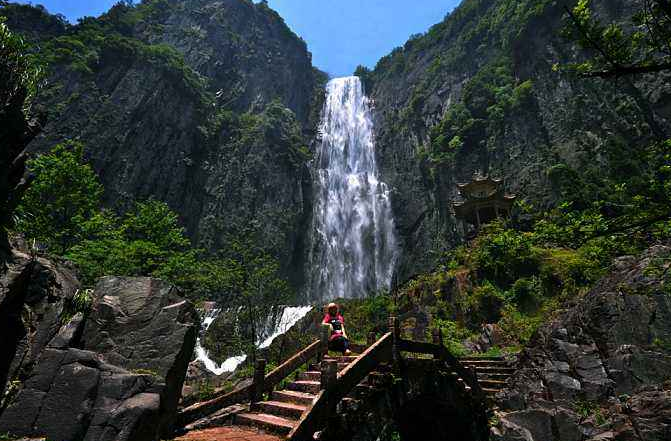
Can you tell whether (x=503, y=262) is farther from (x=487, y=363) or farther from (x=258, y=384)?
(x=258, y=384)

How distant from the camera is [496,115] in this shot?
40.5 metres

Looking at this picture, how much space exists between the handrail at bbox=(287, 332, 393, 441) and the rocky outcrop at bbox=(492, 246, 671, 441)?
502 cm

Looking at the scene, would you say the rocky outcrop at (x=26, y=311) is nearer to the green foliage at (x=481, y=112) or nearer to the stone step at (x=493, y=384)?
the stone step at (x=493, y=384)

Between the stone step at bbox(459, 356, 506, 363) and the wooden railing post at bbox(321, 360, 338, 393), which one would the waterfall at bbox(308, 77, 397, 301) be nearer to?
the stone step at bbox(459, 356, 506, 363)

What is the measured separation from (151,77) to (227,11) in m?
28.8

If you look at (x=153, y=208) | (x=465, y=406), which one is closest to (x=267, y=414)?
(x=465, y=406)

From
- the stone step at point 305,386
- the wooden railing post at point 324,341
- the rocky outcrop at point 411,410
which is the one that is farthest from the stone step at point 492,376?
the stone step at point 305,386

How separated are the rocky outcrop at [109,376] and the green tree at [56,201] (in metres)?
13.0

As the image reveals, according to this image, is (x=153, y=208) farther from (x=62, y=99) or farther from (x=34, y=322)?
(x=62, y=99)

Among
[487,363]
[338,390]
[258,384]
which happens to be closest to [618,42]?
[338,390]

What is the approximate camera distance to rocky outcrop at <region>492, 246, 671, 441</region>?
7645 mm

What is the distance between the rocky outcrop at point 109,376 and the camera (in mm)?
6109

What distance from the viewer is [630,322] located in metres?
10.1

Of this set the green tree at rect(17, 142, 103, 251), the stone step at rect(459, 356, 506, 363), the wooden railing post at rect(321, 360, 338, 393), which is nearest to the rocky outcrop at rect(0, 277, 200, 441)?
the wooden railing post at rect(321, 360, 338, 393)
